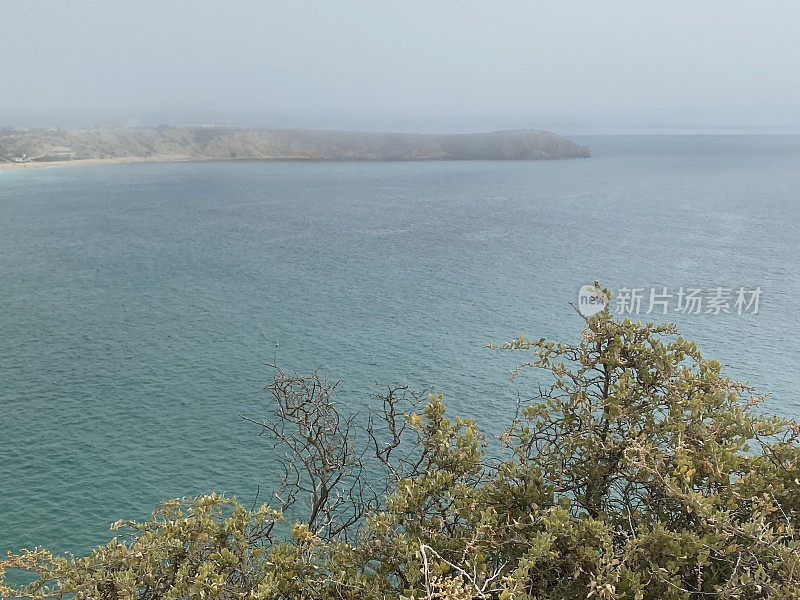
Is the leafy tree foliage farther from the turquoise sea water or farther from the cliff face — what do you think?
the cliff face

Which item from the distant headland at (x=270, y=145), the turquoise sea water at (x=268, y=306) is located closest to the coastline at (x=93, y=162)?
the distant headland at (x=270, y=145)

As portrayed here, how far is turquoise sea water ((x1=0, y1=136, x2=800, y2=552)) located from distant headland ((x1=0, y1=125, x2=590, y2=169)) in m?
51.1

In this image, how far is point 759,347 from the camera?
24656 mm

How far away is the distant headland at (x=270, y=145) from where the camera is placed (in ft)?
395

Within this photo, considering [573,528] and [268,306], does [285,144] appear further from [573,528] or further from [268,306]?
[573,528]

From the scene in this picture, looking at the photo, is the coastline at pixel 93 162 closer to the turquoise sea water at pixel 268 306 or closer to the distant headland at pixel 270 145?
the distant headland at pixel 270 145

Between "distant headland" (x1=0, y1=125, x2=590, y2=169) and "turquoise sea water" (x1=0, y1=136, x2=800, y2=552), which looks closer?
"turquoise sea water" (x1=0, y1=136, x2=800, y2=552)

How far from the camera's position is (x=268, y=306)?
31.5 m

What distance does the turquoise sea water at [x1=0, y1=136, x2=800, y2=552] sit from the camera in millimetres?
17688
